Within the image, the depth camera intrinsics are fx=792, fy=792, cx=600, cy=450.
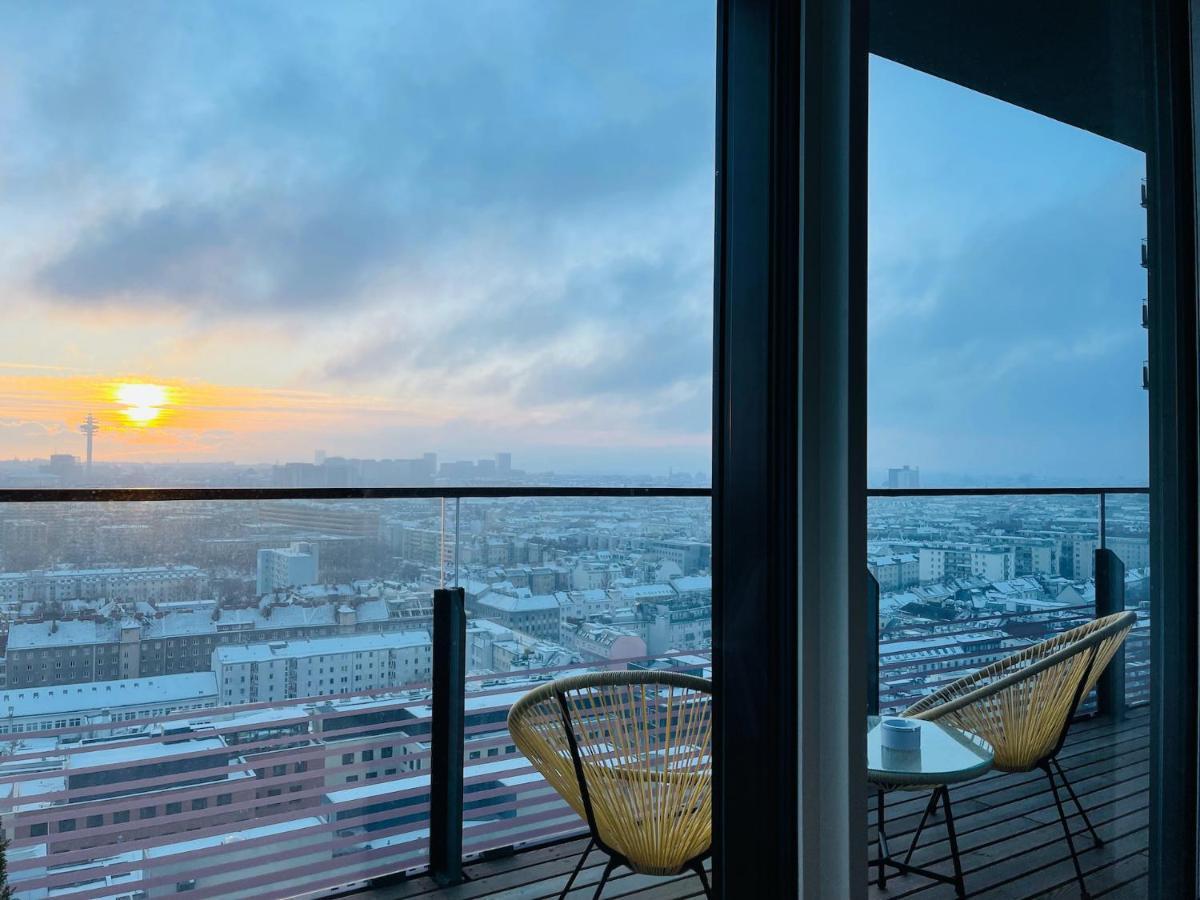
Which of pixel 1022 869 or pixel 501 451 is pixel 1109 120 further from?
pixel 501 451

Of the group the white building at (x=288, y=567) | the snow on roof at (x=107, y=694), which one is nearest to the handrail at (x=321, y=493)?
the white building at (x=288, y=567)

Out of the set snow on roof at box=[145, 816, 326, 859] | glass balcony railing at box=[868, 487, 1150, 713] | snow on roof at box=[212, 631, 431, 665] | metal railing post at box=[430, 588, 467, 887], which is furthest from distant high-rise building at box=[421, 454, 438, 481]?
glass balcony railing at box=[868, 487, 1150, 713]

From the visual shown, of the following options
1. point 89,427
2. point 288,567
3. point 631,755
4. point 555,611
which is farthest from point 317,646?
point 89,427

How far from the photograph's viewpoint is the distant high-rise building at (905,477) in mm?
1337

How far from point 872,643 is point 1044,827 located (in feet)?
1.23

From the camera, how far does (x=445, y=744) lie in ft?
7.07

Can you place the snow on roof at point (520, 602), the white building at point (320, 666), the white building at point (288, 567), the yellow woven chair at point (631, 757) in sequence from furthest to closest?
1. the snow on roof at point (520, 602)
2. the white building at point (288, 567)
3. the white building at point (320, 666)
4. the yellow woven chair at point (631, 757)

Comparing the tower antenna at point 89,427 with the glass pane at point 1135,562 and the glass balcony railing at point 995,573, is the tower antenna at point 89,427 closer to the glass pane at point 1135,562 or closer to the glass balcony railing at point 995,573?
the glass balcony railing at point 995,573

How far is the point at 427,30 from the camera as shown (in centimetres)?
335

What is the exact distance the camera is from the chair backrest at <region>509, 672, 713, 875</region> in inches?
65.7

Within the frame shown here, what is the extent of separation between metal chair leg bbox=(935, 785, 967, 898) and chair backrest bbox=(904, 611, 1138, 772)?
12cm

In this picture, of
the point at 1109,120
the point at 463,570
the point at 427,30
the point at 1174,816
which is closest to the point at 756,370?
the point at 1109,120

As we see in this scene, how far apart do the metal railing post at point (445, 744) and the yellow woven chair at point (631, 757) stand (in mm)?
399

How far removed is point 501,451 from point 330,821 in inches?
62.6
